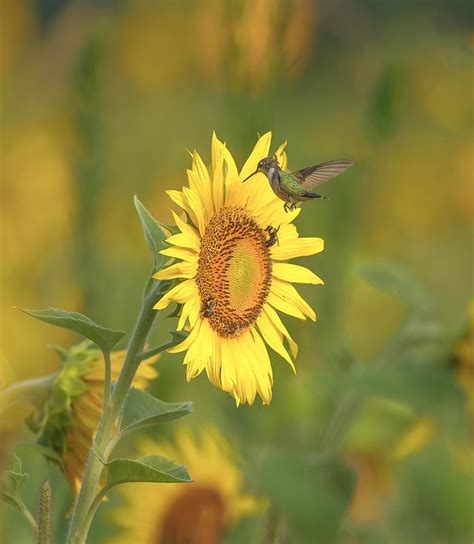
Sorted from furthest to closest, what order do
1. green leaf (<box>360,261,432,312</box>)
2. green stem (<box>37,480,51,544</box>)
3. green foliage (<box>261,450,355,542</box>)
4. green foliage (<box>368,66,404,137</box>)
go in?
green foliage (<box>368,66,404,137</box>) < green leaf (<box>360,261,432,312</box>) < green foliage (<box>261,450,355,542</box>) < green stem (<box>37,480,51,544</box>)

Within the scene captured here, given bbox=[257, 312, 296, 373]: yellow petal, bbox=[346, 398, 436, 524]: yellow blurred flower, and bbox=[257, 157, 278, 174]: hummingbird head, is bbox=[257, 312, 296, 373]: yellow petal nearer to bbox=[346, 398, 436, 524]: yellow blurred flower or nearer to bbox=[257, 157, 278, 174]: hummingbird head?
bbox=[257, 157, 278, 174]: hummingbird head

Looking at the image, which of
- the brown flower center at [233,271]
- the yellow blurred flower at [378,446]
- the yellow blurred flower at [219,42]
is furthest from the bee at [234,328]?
the yellow blurred flower at [219,42]

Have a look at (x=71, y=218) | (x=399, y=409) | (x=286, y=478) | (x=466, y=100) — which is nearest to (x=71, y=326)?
(x=286, y=478)

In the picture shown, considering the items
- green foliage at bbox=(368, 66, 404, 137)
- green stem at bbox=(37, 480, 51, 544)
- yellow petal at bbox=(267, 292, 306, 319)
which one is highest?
green foliage at bbox=(368, 66, 404, 137)

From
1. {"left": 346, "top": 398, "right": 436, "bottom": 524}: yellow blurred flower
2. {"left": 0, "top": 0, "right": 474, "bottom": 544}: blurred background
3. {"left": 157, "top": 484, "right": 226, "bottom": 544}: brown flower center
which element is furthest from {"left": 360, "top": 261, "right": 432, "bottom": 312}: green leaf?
{"left": 157, "top": 484, "right": 226, "bottom": 544}: brown flower center

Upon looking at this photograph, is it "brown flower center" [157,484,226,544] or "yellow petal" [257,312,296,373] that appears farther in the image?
"brown flower center" [157,484,226,544]

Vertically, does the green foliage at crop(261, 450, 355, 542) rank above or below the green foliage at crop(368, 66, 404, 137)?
below

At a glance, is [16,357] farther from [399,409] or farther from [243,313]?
[243,313]
